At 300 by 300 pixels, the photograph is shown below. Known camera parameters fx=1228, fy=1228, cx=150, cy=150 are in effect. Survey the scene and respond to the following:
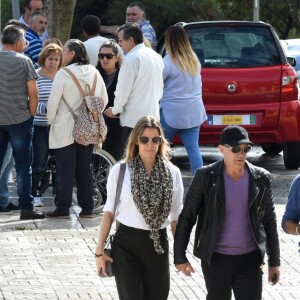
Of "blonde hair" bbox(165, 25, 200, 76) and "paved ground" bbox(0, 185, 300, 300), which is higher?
"blonde hair" bbox(165, 25, 200, 76)

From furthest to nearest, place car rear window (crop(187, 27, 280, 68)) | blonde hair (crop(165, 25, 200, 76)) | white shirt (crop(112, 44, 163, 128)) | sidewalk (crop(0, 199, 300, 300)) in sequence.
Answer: car rear window (crop(187, 27, 280, 68))
blonde hair (crop(165, 25, 200, 76))
white shirt (crop(112, 44, 163, 128))
sidewalk (crop(0, 199, 300, 300))

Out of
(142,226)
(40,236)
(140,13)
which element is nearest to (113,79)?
(40,236)

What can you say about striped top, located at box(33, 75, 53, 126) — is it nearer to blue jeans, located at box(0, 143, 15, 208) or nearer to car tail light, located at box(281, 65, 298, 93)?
blue jeans, located at box(0, 143, 15, 208)

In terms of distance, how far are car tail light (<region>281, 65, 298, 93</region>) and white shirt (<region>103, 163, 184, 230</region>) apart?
761 centimetres

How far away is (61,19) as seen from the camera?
20766 mm

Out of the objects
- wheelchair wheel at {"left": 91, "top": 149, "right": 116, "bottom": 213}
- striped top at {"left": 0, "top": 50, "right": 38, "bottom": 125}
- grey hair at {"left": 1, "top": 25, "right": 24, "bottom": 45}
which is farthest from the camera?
wheelchair wheel at {"left": 91, "top": 149, "right": 116, "bottom": 213}

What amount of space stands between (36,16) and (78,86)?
339 centimetres

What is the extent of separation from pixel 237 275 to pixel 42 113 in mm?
5214

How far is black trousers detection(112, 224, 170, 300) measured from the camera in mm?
7094

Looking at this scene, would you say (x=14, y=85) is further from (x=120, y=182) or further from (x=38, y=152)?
(x=120, y=182)

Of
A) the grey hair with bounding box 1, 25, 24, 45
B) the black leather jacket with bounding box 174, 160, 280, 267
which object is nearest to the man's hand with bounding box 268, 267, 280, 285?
the black leather jacket with bounding box 174, 160, 280, 267

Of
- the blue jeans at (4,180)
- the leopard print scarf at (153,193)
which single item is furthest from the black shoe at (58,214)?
the leopard print scarf at (153,193)

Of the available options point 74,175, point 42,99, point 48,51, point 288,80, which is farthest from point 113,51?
point 288,80

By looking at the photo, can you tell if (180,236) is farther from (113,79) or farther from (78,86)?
(113,79)
